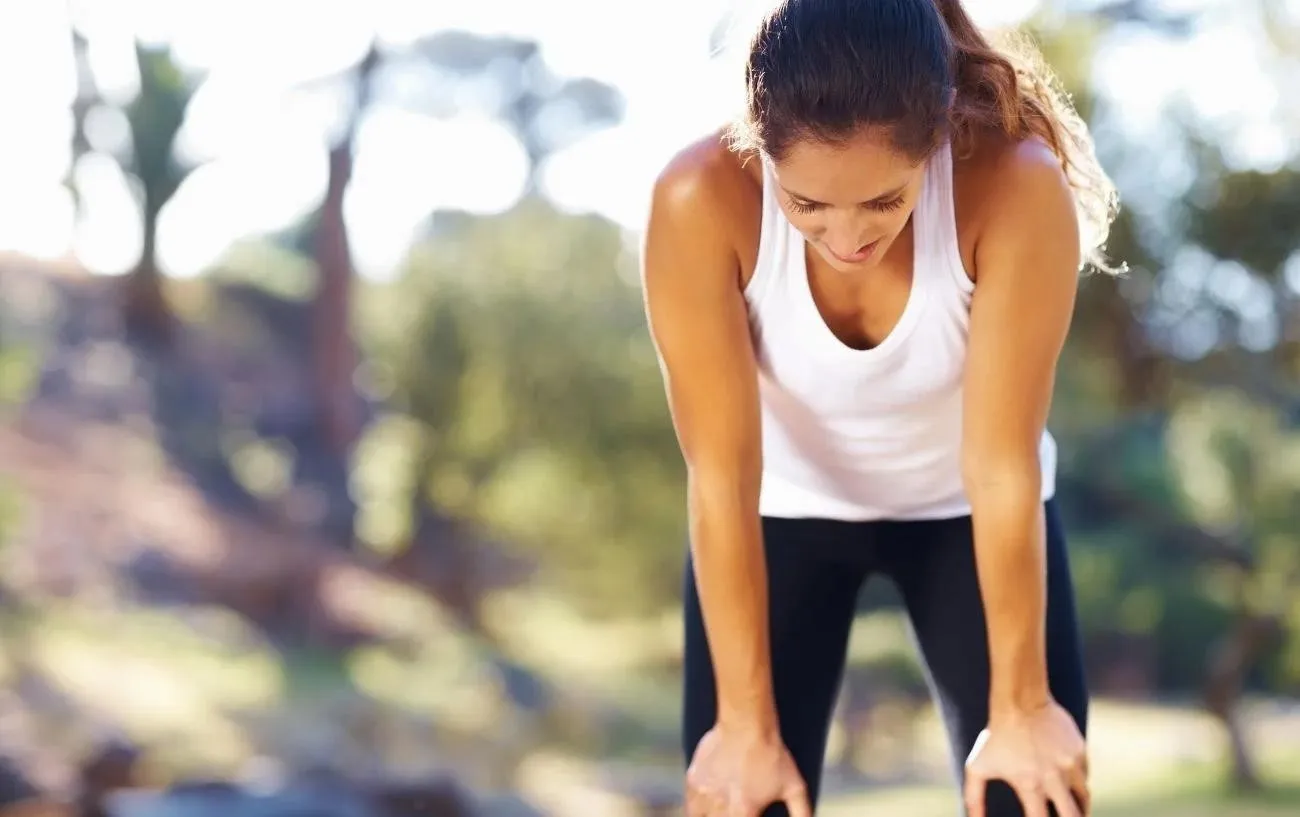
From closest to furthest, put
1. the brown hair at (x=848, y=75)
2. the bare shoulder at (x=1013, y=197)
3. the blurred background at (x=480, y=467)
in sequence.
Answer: the brown hair at (x=848, y=75) < the bare shoulder at (x=1013, y=197) < the blurred background at (x=480, y=467)

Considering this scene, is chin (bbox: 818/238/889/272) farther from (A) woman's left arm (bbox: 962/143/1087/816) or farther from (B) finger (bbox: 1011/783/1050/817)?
(B) finger (bbox: 1011/783/1050/817)

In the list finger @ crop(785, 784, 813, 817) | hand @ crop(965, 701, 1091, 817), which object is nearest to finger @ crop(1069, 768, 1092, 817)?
hand @ crop(965, 701, 1091, 817)

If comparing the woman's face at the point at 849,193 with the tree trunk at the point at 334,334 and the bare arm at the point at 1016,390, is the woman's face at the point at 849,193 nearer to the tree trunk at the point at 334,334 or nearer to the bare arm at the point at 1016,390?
the bare arm at the point at 1016,390

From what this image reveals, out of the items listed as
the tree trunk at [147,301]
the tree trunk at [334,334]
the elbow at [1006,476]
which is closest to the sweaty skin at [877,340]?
the elbow at [1006,476]

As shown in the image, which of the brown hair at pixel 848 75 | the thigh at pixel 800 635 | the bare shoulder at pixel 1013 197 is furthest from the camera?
the thigh at pixel 800 635

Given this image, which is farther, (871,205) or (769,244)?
(769,244)

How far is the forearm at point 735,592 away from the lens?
910mm

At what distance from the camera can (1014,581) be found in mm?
867

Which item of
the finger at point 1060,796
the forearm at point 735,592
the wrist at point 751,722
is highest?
the forearm at point 735,592

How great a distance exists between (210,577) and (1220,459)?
2852 millimetres

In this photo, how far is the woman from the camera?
853 mm

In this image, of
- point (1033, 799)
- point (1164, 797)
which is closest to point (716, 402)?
point (1033, 799)

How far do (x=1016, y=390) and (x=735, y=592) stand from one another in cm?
22

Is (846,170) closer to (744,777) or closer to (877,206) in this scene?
(877,206)
